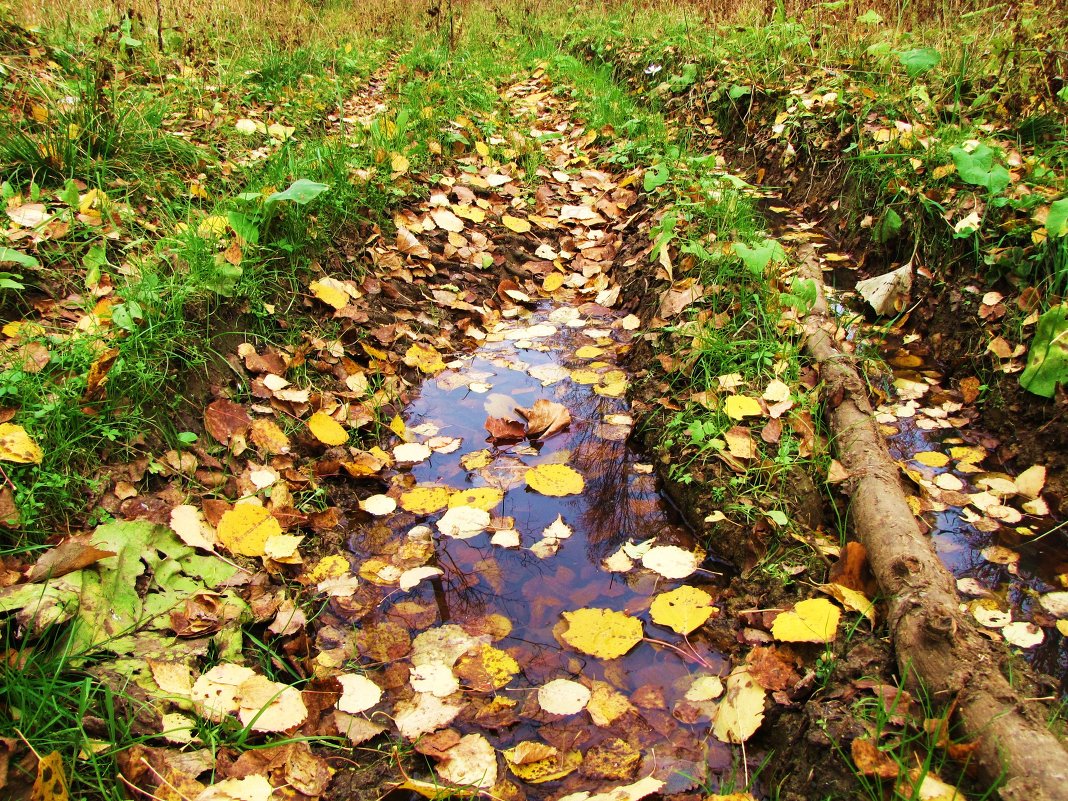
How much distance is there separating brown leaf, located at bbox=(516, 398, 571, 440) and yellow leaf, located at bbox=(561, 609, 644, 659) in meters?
0.91

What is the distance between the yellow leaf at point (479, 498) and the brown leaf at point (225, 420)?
78cm

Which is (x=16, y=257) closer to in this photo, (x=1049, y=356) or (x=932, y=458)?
(x=932, y=458)

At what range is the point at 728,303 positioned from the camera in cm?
288

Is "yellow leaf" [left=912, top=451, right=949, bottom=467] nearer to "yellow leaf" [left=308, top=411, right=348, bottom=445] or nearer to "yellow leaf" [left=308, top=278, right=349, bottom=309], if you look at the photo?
"yellow leaf" [left=308, top=411, right=348, bottom=445]

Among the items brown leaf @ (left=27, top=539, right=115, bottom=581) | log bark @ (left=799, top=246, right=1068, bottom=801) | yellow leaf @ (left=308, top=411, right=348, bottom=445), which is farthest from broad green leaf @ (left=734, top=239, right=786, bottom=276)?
brown leaf @ (left=27, top=539, right=115, bottom=581)

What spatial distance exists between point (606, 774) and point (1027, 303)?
2.36m

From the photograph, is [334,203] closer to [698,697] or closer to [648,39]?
[698,697]

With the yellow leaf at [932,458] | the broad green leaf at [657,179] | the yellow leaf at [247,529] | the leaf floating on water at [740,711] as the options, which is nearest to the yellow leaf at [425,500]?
the yellow leaf at [247,529]

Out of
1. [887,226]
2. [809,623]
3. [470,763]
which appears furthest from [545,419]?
[887,226]

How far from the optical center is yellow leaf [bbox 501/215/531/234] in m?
4.08

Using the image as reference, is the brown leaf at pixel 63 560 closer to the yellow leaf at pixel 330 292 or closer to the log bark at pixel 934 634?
the yellow leaf at pixel 330 292

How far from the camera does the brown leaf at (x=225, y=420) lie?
231 cm

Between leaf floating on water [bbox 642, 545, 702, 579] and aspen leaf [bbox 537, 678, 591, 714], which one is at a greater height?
leaf floating on water [bbox 642, 545, 702, 579]

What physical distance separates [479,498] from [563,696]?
0.83 meters
